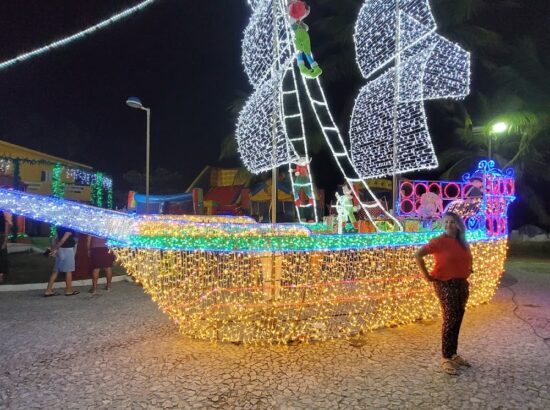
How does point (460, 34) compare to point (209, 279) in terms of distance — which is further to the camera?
point (460, 34)

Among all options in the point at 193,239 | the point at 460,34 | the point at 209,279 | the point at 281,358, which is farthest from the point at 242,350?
the point at 460,34

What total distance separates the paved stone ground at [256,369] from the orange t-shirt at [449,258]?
943mm

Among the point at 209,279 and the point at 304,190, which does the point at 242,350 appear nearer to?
the point at 209,279

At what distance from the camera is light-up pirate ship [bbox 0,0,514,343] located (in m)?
4.75

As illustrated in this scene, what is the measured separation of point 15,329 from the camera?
573 centimetres

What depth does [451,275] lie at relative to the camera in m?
4.21

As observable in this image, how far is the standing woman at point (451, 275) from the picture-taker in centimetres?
421

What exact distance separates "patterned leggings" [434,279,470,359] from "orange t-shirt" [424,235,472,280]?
8cm

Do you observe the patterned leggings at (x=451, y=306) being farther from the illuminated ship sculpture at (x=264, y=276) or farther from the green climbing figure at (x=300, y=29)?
the green climbing figure at (x=300, y=29)

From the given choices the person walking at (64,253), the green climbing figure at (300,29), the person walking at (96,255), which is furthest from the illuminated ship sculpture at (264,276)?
the person walking at (96,255)

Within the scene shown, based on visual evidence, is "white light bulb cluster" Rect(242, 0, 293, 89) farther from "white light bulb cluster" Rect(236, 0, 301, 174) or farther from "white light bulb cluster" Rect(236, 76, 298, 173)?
"white light bulb cluster" Rect(236, 76, 298, 173)

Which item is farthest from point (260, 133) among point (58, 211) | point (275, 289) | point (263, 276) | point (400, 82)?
point (58, 211)

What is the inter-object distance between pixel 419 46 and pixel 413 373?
483 centimetres

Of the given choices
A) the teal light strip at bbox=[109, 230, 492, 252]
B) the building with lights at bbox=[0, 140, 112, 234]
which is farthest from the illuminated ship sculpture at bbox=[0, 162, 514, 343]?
the building with lights at bbox=[0, 140, 112, 234]
